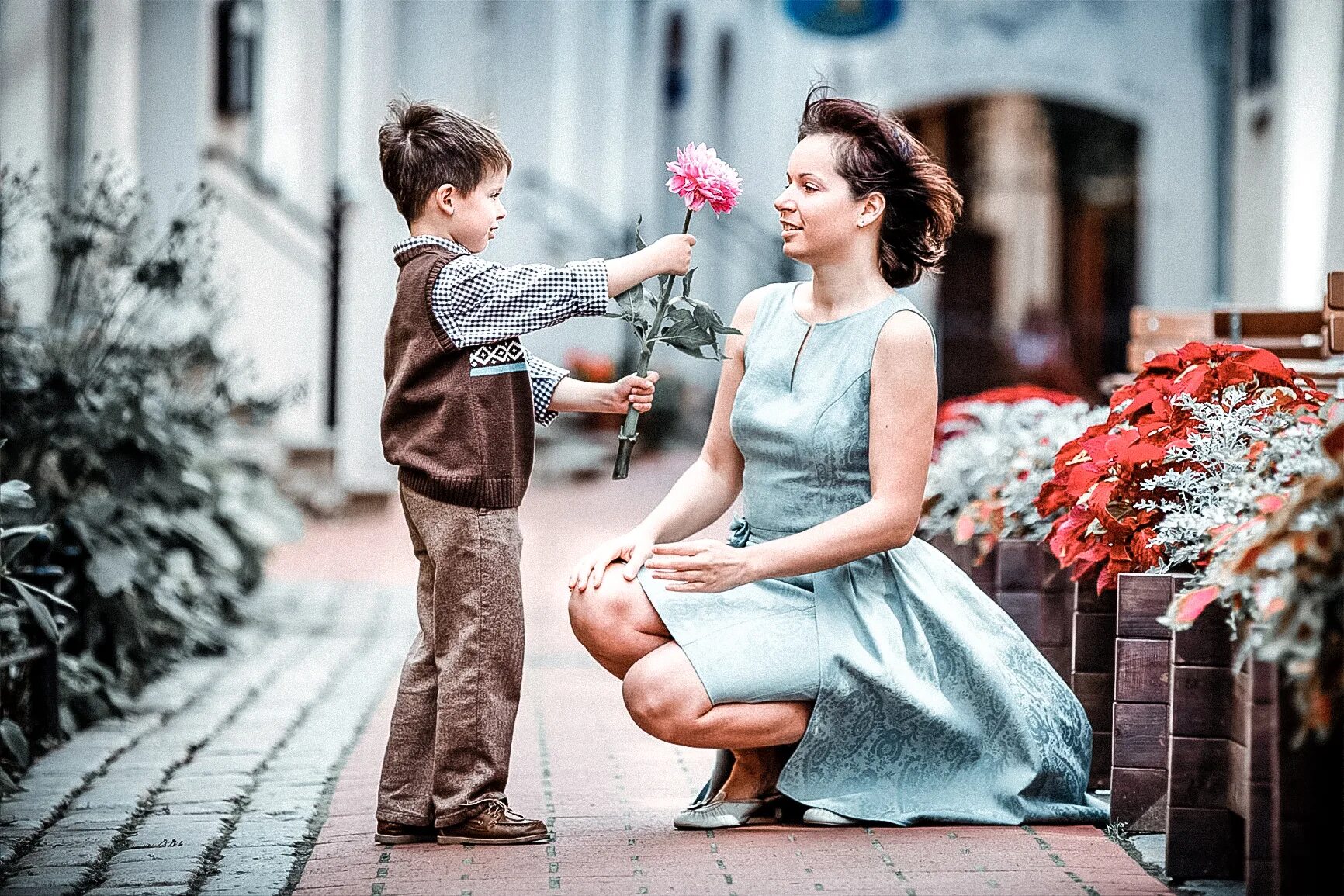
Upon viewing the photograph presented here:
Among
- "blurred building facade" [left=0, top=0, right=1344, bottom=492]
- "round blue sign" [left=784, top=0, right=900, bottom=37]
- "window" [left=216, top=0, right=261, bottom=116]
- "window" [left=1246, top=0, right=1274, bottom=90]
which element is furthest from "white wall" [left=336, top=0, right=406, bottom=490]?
"window" [left=1246, top=0, right=1274, bottom=90]

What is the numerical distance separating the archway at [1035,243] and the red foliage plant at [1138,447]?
43.9ft

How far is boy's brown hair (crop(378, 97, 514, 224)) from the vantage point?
315 centimetres

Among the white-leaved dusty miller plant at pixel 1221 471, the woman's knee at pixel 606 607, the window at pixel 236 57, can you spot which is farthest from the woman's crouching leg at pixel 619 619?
the window at pixel 236 57

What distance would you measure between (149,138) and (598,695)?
17.6ft

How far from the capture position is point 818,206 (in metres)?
3.37

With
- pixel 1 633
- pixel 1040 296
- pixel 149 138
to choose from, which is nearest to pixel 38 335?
pixel 1 633

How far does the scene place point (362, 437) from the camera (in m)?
12.5

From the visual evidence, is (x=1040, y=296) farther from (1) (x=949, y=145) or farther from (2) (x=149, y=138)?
(2) (x=149, y=138)

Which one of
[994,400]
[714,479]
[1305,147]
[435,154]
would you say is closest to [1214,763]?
[714,479]

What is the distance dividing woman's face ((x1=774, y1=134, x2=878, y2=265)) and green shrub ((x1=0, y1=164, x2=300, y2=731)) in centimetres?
233

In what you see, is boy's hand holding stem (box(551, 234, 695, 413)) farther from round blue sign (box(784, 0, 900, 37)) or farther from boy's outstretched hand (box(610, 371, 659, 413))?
round blue sign (box(784, 0, 900, 37))

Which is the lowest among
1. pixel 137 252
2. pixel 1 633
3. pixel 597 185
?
pixel 1 633

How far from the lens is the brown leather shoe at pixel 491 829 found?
3174mm

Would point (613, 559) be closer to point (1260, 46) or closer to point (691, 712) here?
point (691, 712)
